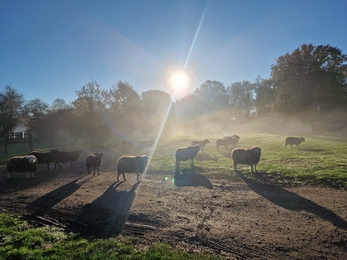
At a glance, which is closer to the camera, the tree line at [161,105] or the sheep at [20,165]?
the sheep at [20,165]

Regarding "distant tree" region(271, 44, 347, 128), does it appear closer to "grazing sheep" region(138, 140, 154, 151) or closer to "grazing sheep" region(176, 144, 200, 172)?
"grazing sheep" region(138, 140, 154, 151)

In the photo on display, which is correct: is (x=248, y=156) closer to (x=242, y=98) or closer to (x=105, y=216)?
(x=105, y=216)

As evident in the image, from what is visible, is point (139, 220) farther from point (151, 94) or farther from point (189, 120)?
point (189, 120)

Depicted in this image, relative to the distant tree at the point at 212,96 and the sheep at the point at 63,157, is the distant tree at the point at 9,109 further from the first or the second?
the distant tree at the point at 212,96

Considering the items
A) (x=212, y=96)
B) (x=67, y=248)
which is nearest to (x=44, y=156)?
(x=67, y=248)

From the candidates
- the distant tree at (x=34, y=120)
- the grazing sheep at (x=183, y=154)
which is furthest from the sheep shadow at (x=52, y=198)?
the distant tree at (x=34, y=120)

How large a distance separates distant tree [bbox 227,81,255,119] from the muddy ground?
77.5 metres

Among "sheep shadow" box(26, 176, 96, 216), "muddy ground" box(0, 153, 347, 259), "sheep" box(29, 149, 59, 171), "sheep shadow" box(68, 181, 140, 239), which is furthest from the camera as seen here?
"sheep" box(29, 149, 59, 171)

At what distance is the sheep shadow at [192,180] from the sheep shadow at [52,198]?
5389 mm

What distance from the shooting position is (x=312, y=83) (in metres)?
40.3

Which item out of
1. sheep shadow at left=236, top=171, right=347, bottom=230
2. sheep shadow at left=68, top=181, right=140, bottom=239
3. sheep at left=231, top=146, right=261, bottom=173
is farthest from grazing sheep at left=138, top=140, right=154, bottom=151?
sheep shadow at left=236, top=171, right=347, bottom=230

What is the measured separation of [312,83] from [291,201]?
3976cm

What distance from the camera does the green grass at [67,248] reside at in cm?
497

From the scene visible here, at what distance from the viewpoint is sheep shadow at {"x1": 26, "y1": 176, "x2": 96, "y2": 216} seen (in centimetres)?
841
